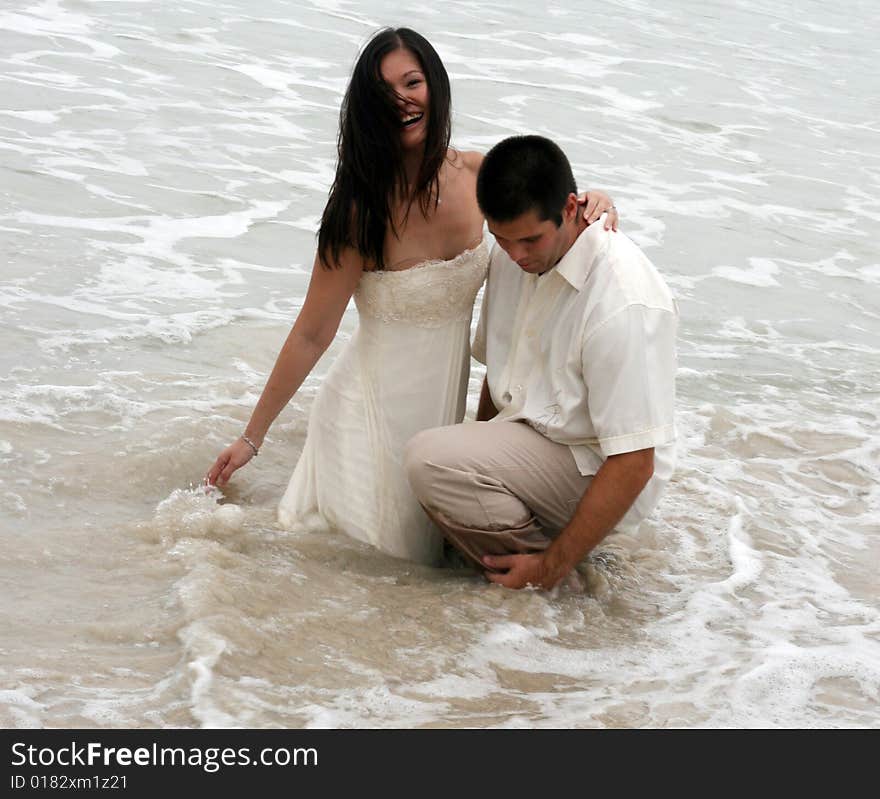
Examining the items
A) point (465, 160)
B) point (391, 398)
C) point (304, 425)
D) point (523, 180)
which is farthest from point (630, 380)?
point (304, 425)

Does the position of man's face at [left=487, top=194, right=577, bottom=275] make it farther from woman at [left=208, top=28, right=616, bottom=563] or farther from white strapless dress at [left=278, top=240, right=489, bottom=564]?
white strapless dress at [left=278, top=240, right=489, bottom=564]

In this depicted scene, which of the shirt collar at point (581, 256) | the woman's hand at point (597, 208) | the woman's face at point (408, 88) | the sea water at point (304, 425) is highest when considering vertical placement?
the woman's face at point (408, 88)

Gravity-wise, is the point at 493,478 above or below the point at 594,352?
below

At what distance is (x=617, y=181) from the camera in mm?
9758

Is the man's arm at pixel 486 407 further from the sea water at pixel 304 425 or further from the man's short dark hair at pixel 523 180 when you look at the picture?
the man's short dark hair at pixel 523 180

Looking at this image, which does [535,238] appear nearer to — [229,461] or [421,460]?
[421,460]

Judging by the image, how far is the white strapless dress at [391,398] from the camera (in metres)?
3.95

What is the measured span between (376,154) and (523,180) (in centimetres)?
57

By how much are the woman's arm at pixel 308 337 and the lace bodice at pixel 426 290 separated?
7cm

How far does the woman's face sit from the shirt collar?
596 millimetres

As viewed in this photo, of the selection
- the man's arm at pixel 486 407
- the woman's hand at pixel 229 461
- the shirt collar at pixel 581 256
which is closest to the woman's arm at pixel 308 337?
the woman's hand at pixel 229 461

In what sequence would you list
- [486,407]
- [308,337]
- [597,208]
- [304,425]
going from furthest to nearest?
[304,425] → [486,407] → [308,337] → [597,208]

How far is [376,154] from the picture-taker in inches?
148

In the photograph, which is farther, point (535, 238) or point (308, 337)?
point (308, 337)
